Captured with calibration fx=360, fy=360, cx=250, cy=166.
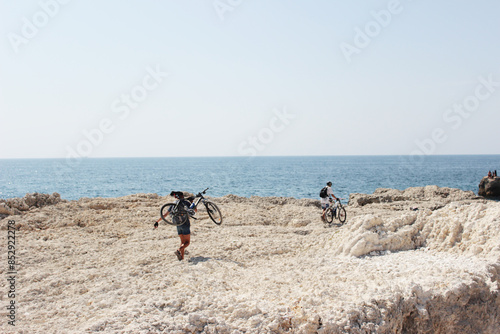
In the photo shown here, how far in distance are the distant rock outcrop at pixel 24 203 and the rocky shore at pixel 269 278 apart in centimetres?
146

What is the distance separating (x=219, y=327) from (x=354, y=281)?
2906 mm

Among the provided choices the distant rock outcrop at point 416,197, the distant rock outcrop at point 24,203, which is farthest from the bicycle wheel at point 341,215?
the distant rock outcrop at point 24,203

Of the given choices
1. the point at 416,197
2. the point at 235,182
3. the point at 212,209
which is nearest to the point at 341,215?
the point at 212,209

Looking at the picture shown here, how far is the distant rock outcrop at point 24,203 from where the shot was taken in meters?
14.1

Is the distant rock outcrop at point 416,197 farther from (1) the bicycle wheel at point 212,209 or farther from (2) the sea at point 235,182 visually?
(2) the sea at point 235,182

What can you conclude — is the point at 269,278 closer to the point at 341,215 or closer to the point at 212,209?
the point at 212,209

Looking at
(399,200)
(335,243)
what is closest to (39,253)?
(335,243)

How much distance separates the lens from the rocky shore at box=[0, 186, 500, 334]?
6.00 m

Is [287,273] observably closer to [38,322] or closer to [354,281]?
[354,281]

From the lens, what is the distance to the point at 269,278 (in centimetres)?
768

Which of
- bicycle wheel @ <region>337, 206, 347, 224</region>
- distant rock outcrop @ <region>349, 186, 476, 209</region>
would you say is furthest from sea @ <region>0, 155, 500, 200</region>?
bicycle wheel @ <region>337, 206, 347, 224</region>

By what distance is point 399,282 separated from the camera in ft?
22.7

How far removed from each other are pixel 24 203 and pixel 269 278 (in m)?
12.5

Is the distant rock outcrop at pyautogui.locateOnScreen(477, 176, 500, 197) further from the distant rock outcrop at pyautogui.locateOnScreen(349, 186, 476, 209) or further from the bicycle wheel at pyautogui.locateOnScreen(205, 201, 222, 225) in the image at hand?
the bicycle wheel at pyautogui.locateOnScreen(205, 201, 222, 225)
